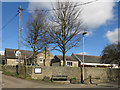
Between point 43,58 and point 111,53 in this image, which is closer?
point 111,53

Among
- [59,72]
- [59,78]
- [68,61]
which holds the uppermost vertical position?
[68,61]

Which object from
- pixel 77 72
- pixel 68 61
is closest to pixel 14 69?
pixel 77 72

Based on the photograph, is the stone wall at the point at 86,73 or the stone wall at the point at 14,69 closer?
the stone wall at the point at 14,69

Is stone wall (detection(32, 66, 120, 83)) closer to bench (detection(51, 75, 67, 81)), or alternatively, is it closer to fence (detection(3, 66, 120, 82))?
fence (detection(3, 66, 120, 82))

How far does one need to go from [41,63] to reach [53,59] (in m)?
3.98

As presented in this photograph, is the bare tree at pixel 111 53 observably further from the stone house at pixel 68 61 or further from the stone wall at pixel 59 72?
the stone wall at pixel 59 72

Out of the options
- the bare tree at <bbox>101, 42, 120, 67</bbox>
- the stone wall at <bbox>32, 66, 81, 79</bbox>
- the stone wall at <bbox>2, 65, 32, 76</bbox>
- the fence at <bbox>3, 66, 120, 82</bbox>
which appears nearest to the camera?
the stone wall at <bbox>2, 65, 32, 76</bbox>

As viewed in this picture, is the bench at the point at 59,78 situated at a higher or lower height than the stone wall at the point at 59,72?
lower

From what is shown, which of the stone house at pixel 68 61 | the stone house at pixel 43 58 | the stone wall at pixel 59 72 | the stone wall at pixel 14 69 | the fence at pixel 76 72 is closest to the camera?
the stone wall at pixel 14 69

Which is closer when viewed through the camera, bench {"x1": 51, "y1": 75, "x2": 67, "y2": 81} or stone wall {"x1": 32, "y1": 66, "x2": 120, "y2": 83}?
bench {"x1": 51, "y1": 75, "x2": 67, "y2": 81}

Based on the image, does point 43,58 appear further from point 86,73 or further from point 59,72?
point 59,72

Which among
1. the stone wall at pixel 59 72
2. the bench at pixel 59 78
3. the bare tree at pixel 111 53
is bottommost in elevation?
the bench at pixel 59 78

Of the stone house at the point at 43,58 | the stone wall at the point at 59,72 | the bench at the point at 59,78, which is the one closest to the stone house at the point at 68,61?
the stone house at the point at 43,58

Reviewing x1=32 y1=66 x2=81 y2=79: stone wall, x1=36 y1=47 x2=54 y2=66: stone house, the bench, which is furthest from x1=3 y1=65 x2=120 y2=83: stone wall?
x1=36 y1=47 x2=54 y2=66: stone house
